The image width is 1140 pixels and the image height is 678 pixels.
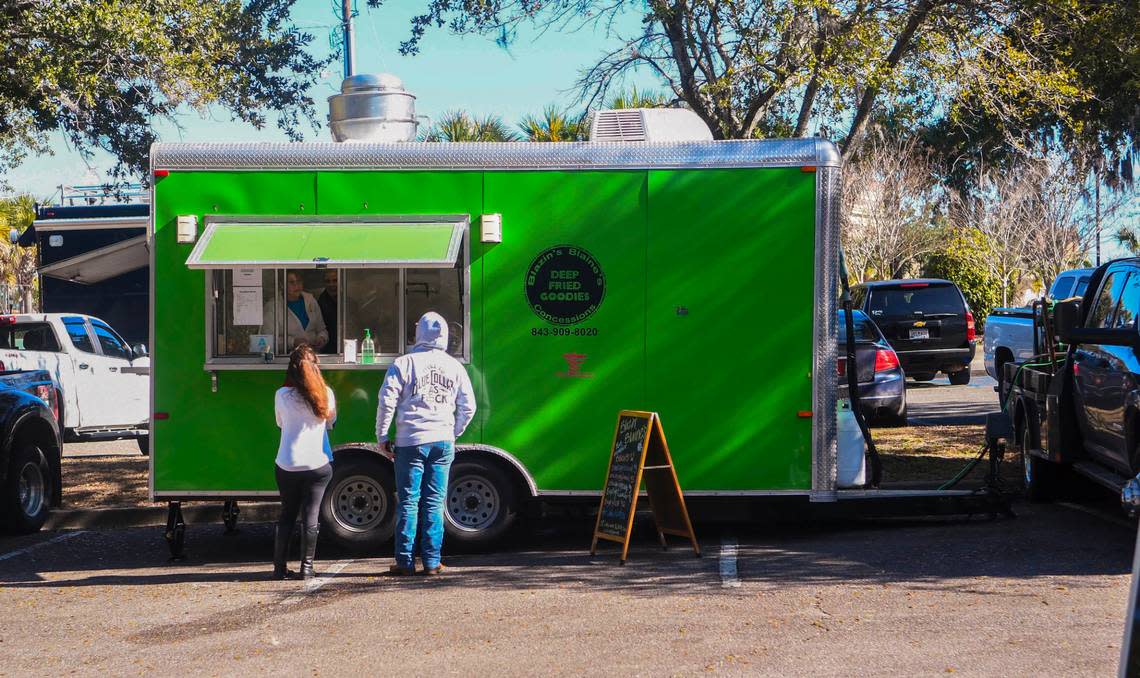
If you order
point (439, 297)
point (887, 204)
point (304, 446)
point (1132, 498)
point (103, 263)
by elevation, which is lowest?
point (1132, 498)

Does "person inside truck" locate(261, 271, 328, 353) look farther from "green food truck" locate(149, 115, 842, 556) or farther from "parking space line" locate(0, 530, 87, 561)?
"parking space line" locate(0, 530, 87, 561)

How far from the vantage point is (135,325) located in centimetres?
1902

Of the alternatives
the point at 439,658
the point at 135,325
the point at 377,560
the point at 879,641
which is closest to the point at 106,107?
the point at 135,325

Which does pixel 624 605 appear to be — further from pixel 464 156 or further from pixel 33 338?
pixel 33 338

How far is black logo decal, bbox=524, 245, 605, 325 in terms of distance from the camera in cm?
884

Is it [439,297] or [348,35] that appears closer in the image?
[439,297]

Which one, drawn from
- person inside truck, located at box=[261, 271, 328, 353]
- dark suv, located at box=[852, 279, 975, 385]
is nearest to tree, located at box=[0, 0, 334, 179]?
person inside truck, located at box=[261, 271, 328, 353]

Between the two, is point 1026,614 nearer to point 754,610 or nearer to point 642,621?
point 754,610

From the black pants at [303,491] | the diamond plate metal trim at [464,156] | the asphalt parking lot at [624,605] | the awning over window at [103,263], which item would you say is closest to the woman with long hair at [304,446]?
the black pants at [303,491]

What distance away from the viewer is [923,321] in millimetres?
19406

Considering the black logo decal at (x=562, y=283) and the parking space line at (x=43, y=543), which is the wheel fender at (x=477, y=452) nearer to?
the black logo decal at (x=562, y=283)

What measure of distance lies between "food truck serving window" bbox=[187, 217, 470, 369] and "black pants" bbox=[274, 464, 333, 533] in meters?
1.00

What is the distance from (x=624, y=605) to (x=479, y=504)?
2026 millimetres

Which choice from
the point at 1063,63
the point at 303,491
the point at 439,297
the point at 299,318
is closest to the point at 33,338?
the point at 299,318
